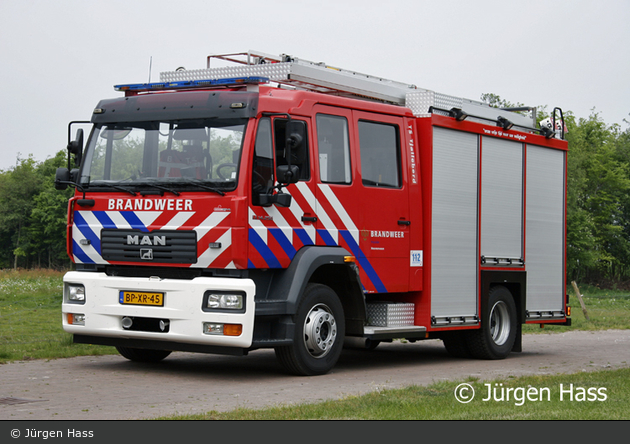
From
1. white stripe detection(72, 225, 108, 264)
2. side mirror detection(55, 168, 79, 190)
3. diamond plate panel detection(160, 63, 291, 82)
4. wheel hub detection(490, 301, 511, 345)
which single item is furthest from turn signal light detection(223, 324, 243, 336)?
wheel hub detection(490, 301, 511, 345)

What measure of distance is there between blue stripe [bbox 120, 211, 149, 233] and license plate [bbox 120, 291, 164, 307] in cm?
73

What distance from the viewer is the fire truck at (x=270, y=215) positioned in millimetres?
9664

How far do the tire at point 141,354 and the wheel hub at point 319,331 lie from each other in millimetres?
2225

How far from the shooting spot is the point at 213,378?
33.2 feet

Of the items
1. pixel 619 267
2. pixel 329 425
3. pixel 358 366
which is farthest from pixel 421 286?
pixel 619 267

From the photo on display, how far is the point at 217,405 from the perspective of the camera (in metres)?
7.96

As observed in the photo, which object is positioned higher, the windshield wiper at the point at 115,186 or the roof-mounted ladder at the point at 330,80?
the roof-mounted ladder at the point at 330,80

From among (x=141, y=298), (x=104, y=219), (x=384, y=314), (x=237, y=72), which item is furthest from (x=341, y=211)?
(x=104, y=219)

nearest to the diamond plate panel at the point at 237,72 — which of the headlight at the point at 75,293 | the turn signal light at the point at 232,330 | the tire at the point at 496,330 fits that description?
the headlight at the point at 75,293

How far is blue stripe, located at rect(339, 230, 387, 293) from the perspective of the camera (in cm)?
1092

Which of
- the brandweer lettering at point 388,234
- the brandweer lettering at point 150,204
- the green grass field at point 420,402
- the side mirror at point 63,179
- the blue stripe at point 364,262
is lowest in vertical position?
the green grass field at point 420,402

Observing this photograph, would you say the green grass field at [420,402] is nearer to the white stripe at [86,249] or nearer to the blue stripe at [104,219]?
the white stripe at [86,249]

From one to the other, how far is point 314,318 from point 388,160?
102 inches

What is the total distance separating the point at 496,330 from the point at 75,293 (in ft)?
22.3
